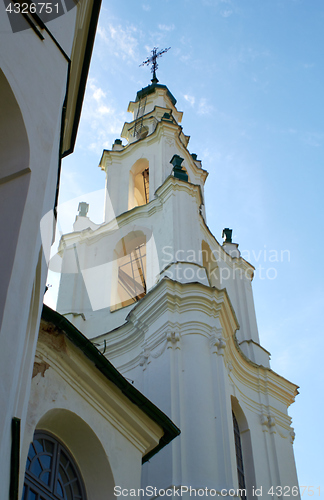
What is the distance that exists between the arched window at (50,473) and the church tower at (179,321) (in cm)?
353

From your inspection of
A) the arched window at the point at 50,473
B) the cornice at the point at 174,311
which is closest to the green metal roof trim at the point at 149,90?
the cornice at the point at 174,311

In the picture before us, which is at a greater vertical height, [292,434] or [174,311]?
[174,311]

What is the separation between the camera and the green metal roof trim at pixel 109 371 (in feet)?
30.0

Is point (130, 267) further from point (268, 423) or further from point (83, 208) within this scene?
point (268, 423)

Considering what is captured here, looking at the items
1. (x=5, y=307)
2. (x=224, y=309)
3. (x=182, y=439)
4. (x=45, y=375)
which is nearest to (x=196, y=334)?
(x=224, y=309)

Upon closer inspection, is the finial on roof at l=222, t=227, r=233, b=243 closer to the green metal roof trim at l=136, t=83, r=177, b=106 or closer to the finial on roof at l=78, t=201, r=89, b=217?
the finial on roof at l=78, t=201, r=89, b=217

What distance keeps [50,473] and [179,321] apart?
7395 millimetres

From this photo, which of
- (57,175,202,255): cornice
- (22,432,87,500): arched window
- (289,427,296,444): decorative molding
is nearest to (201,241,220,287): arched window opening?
(57,175,202,255): cornice

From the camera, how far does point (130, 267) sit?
2181cm

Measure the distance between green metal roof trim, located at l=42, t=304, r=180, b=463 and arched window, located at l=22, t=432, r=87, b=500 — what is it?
1.18 metres

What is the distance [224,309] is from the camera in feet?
54.4

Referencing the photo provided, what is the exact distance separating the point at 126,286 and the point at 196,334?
6.18m

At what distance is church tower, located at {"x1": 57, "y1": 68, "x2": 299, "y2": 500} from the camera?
13.8m

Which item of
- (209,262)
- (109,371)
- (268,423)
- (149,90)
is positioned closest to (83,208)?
→ (209,262)
